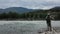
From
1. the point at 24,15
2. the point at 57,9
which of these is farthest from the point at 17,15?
the point at 57,9

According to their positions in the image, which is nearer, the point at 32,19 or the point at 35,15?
the point at 35,15

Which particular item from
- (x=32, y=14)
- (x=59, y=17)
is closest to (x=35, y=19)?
(x=32, y=14)

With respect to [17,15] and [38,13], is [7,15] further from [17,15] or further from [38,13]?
[38,13]

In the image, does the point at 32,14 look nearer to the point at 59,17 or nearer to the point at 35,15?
the point at 35,15

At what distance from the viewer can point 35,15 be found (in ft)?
192

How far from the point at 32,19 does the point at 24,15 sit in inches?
271

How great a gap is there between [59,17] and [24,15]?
995 centimetres

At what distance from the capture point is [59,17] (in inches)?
2232

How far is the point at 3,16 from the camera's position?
187 feet

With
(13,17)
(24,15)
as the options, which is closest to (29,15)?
(24,15)

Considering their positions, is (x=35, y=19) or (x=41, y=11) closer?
(x=41, y=11)

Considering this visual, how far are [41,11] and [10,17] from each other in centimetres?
964

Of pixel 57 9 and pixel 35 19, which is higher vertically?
pixel 57 9

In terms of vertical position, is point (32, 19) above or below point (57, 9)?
below
